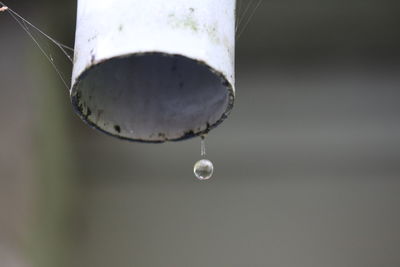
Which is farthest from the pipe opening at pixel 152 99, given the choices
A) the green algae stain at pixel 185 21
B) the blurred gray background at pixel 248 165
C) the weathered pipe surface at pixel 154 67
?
the blurred gray background at pixel 248 165

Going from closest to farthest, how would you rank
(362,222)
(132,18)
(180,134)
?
(132,18) < (180,134) < (362,222)

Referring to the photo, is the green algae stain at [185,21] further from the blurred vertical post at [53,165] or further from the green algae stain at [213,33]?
the blurred vertical post at [53,165]

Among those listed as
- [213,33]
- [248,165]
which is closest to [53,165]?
[248,165]

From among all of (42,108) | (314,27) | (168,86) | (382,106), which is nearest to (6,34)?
(42,108)

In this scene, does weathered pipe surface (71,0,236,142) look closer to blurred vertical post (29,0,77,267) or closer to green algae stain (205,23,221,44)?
green algae stain (205,23,221,44)

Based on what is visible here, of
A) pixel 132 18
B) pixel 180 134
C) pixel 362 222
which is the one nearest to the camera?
pixel 132 18

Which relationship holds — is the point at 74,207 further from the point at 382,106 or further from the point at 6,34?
the point at 382,106

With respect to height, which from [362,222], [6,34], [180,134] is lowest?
[180,134]
